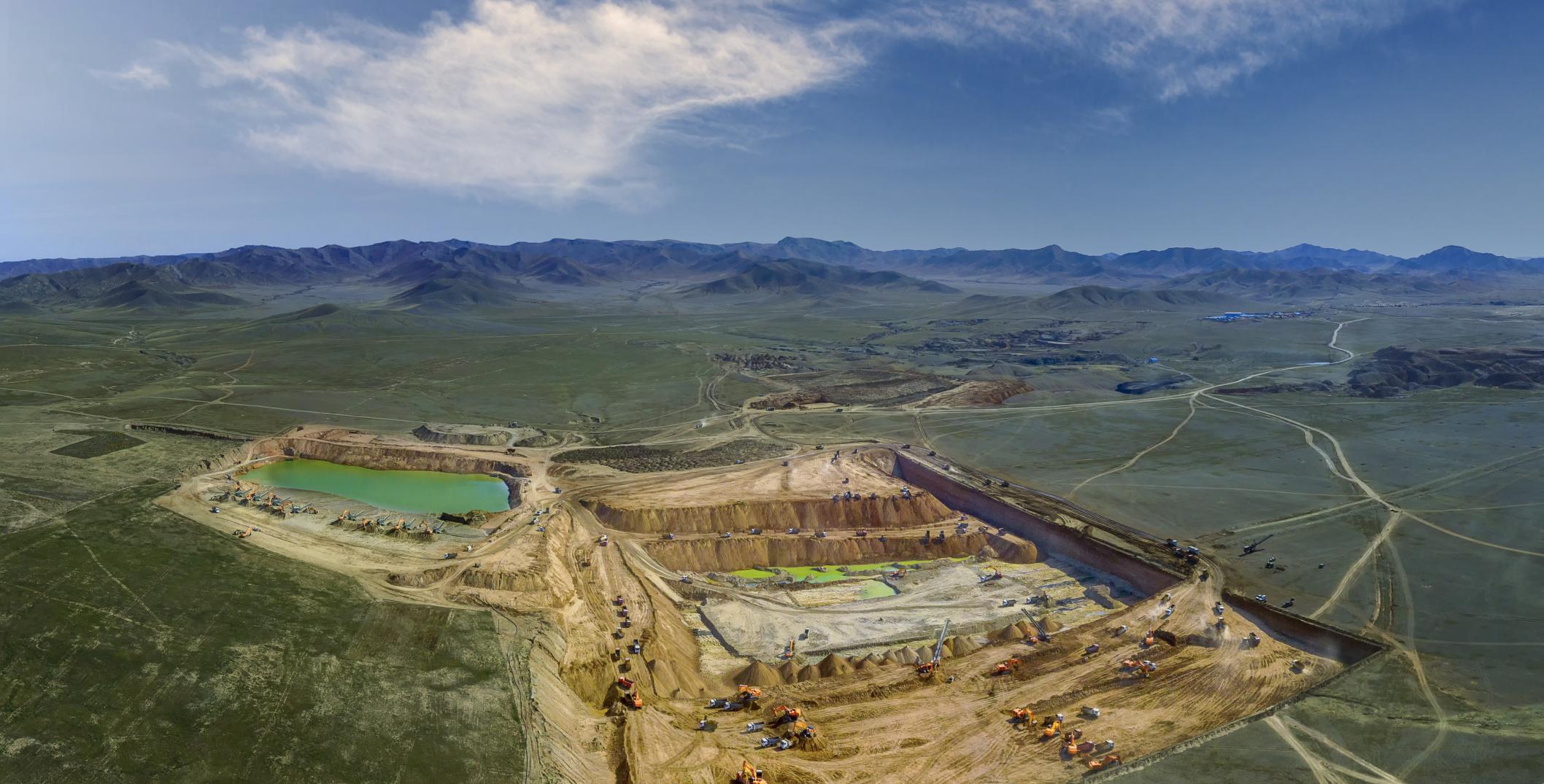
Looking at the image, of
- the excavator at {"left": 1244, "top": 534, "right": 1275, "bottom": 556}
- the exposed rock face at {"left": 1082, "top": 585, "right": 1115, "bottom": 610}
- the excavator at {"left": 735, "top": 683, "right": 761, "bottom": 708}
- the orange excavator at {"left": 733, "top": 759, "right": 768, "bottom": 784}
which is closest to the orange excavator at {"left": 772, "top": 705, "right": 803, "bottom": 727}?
the excavator at {"left": 735, "top": 683, "right": 761, "bottom": 708}

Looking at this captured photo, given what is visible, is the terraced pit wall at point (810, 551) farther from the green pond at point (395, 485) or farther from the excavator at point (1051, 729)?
the excavator at point (1051, 729)

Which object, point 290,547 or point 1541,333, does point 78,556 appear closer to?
point 290,547

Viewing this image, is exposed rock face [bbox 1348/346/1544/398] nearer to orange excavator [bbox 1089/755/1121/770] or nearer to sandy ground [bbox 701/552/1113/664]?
sandy ground [bbox 701/552/1113/664]

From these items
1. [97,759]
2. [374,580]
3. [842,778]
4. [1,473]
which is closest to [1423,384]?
[842,778]

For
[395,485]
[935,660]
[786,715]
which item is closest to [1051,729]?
[935,660]

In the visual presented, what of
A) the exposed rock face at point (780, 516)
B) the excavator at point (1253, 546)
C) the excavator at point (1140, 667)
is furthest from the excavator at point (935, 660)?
the excavator at point (1253, 546)

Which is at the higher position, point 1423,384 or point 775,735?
point 1423,384
